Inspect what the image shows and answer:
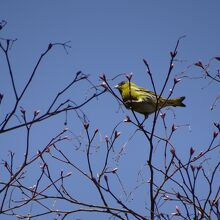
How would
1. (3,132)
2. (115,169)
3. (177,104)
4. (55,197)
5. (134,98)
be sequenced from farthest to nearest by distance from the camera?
(134,98) → (177,104) → (115,169) → (55,197) → (3,132)

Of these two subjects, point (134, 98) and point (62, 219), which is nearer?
point (62, 219)

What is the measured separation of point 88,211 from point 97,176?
397 millimetres

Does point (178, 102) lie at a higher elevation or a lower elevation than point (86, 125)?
higher

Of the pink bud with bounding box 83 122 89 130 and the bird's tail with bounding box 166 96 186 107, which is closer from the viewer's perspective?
the pink bud with bounding box 83 122 89 130

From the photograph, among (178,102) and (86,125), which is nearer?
(86,125)

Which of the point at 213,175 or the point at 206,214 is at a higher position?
the point at 213,175

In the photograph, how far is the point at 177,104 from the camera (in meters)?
5.93

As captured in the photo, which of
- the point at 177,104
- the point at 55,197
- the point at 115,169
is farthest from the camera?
the point at 177,104

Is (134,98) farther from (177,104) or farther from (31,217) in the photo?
(31,217)

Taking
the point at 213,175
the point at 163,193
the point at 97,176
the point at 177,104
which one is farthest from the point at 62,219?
the point at 177,104

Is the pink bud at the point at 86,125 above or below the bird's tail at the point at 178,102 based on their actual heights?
below

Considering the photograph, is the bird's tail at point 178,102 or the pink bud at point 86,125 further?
the bird's tail at point 178,102

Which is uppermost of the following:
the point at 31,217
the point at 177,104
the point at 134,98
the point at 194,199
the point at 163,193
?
the point at 134,98

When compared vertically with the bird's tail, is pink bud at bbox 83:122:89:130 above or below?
below
